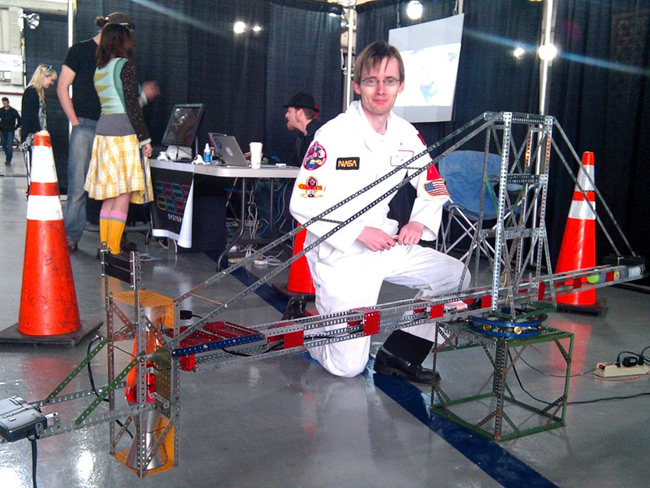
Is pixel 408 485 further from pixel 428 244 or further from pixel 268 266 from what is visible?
pixel 428 244

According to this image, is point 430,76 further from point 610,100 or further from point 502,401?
point 502,401

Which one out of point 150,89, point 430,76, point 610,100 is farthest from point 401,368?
point 150,89

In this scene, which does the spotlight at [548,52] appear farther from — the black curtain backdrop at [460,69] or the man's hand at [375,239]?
the man's hand at [375,239]

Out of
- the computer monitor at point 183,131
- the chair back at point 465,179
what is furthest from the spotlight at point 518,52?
the computer monitor at point 183,131

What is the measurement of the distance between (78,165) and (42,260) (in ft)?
7.33

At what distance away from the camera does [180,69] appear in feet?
20.6

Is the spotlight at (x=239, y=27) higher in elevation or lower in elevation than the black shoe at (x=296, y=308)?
higher

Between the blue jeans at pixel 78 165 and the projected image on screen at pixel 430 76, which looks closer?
the blue jeans at pixel 78 165

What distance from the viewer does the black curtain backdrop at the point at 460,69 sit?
432cm

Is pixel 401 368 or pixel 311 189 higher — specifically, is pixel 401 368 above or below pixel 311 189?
below

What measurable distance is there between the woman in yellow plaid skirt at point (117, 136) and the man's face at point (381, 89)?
229cm

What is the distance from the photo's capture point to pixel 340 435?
1.97 m

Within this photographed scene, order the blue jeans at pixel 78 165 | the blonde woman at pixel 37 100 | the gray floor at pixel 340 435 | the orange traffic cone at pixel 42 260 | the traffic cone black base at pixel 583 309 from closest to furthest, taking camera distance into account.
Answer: the gray floor at pixel 340 435 < the orange traffic cone at pixel 42 260 < the traffic cone black base at pixel 583 309 < the blue jeans at pixel 78 165 < the blonde woman at pixel 37 100

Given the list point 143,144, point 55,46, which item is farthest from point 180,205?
point 55,46
